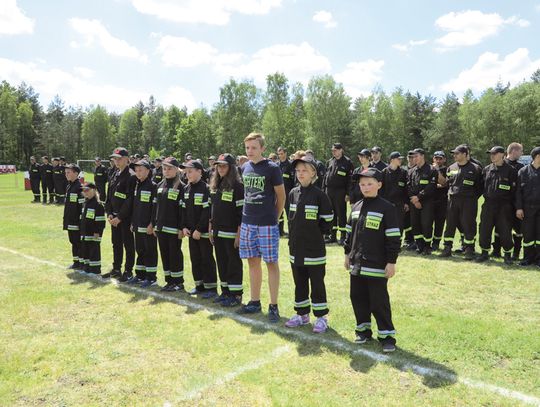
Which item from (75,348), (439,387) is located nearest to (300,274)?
(439,387)

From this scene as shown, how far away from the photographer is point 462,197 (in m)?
9.48

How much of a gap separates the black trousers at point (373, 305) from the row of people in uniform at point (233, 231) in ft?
0.04

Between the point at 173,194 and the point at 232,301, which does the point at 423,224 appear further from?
the point at 173,194

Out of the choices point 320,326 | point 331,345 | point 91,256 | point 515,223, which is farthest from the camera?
point 515,223

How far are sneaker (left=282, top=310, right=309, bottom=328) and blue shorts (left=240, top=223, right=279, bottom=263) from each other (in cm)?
78

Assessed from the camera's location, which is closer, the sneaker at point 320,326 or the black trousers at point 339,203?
the sneaker at point 320,326

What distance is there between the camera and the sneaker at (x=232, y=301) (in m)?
6.47

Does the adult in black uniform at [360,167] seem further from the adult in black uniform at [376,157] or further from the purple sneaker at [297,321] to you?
the purple sneaker at [297,321]

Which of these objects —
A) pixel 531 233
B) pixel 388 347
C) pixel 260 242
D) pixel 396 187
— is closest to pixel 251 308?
pixel 260 242

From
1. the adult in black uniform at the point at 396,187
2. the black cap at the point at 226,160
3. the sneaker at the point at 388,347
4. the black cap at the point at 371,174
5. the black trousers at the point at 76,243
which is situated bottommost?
the sneaker at the point at 388,347

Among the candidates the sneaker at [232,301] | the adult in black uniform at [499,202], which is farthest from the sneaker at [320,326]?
the adult in black uniform at [499,202]

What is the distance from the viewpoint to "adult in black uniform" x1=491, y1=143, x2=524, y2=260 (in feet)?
30.4

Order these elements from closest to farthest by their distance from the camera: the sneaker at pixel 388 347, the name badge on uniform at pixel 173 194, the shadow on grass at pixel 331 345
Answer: the shadow on grass at pixel 331 345, the sneaker at pixel 388 347, the name badge on uniform at pixel 173 194

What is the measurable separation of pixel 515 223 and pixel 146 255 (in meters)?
7.75
